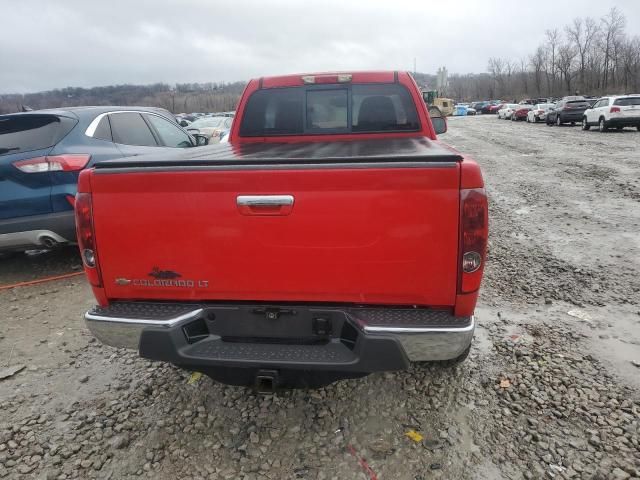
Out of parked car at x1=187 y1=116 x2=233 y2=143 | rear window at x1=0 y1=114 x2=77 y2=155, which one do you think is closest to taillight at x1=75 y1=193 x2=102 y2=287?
rear window at x1=0 y1=114 x2=77 y2=155

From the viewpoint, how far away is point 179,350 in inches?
93.5

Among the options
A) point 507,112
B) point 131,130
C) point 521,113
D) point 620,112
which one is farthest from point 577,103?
point 131,130

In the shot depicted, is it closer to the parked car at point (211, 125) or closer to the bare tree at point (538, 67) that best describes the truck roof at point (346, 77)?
the parked car at point (211, 125)

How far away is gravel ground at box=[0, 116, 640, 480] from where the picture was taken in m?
2.46

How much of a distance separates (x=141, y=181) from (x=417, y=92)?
297 centimetres

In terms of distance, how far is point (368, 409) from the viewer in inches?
115

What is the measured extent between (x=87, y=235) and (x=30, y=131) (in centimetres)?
324

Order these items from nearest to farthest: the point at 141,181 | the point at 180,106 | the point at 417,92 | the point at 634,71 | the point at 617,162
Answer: the point at 141,181, the point at 417,92, the point at 617,162, the point at 634,71, the point at 180,106

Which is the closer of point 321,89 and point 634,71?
point 321,89

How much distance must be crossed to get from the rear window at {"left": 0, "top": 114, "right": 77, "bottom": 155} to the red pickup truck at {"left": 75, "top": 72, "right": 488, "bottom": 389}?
298 centimetres

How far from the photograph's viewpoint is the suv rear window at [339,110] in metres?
4.37

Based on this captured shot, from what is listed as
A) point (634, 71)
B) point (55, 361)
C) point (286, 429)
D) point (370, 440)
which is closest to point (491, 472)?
point (370, 440)

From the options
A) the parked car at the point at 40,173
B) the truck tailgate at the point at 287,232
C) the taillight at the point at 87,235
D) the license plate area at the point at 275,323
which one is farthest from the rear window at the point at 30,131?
the license plate area at the point at 275,323

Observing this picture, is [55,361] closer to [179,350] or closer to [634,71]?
[179,350]
